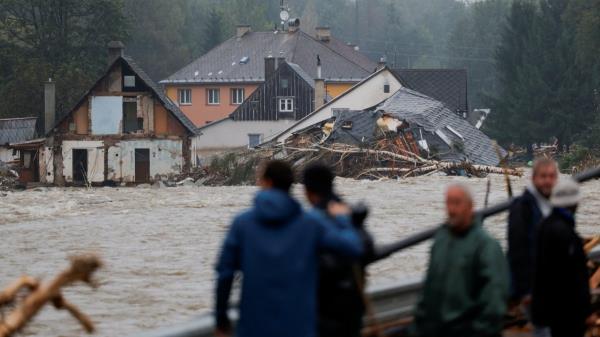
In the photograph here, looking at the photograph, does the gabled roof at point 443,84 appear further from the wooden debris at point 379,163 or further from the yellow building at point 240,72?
the wooden debris at point 379,163

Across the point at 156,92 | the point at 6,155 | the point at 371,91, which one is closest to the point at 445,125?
the point at 156,92

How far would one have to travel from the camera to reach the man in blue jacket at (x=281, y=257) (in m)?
6.12

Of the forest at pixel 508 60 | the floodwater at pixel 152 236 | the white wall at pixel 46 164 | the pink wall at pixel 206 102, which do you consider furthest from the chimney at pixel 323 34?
the floodwater at pixel 152 236

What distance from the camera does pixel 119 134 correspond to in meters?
64.2

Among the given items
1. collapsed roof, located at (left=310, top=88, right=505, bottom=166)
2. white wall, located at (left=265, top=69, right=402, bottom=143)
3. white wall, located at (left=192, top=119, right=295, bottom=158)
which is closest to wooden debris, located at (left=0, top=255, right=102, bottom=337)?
collapsed roof, located at (left=310, top=88, right=505, bottom=166)

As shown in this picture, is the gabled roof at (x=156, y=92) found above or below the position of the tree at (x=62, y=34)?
below

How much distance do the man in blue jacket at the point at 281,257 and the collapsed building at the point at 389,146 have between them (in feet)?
132

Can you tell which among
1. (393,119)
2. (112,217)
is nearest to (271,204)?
(112,217)

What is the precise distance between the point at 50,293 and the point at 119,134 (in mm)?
57952

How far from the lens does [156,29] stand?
11781cm

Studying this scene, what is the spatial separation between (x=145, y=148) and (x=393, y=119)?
57.9ft

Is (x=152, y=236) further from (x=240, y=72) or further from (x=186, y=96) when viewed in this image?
(x=186, y=96)

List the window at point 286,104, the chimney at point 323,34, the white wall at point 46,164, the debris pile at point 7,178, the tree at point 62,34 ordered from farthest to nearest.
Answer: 1. the chimney at point 323,34
2. the window at point 286,104
3. the tree at point 62,34
4. the white wall at point 46,164
5. the debris pile at point 7,178

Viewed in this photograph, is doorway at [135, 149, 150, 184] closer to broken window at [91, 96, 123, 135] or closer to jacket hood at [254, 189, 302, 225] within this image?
broken window at [91, 96, 123, 135]
